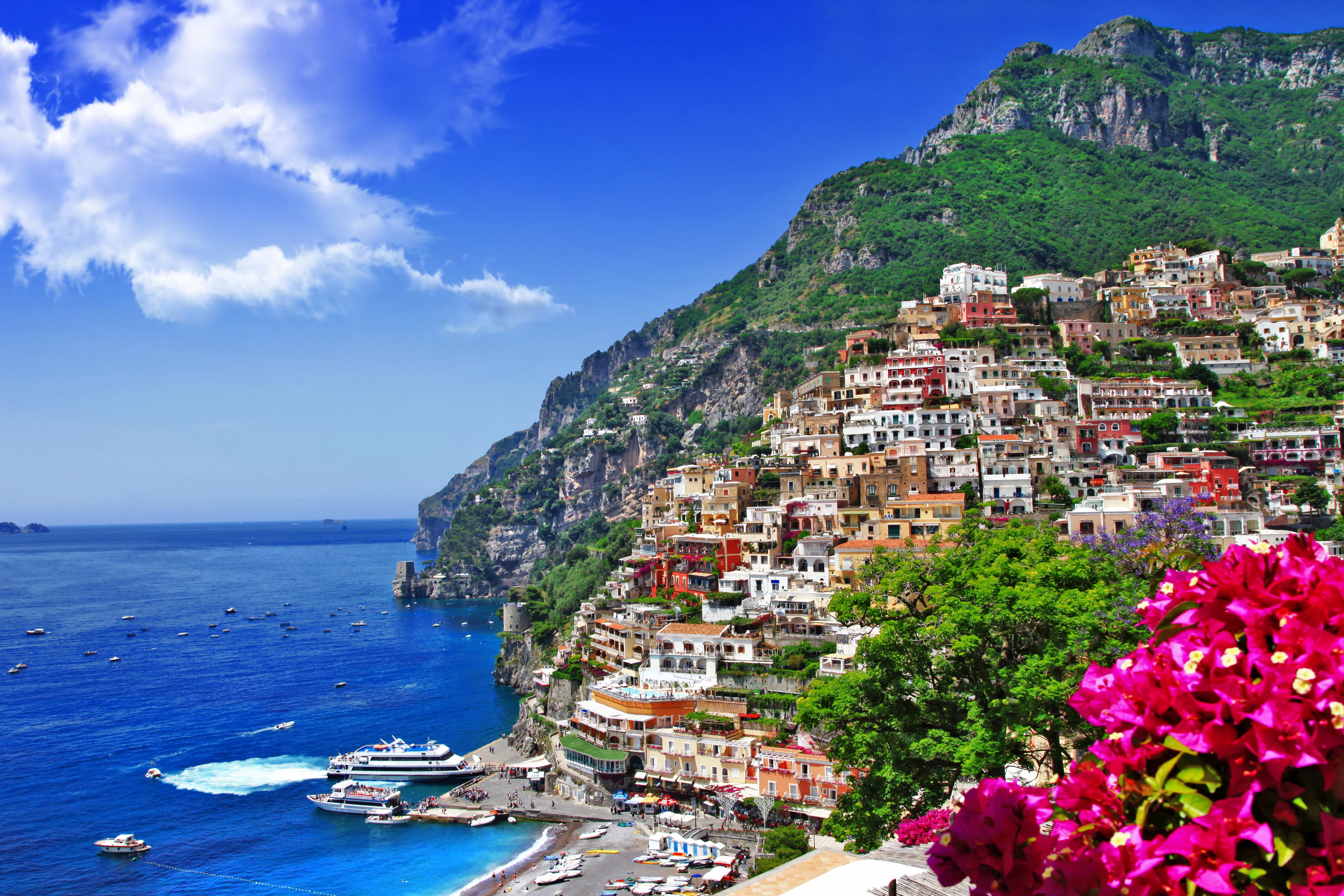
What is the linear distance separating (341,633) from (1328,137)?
184 meters

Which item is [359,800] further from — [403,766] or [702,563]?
[702,563]

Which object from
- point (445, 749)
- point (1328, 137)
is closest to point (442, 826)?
point (445, 749)

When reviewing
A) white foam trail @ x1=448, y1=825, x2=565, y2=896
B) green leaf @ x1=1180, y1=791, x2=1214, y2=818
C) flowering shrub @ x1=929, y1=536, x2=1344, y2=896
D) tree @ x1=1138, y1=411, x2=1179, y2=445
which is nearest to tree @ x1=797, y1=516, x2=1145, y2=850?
flowering shrub @ x1=929, y1=536, x2=1344, y2=896

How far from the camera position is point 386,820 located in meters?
45.6

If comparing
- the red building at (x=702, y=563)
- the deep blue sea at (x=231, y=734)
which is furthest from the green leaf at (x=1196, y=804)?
the red building at (x=702, y=563)

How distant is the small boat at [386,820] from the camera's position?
45344mm

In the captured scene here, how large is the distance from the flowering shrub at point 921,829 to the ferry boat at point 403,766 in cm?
3624

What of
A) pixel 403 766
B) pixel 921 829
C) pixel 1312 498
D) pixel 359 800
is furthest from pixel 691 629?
pixel 1312 498

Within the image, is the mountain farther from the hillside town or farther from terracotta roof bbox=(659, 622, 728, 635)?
terracotta roof bbox=(659, 622, 728, 635)

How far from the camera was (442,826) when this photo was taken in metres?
45.0

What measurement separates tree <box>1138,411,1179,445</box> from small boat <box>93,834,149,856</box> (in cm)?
6166

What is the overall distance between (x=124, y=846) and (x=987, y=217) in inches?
5144

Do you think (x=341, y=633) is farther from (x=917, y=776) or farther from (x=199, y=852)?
(x=917, y=776)

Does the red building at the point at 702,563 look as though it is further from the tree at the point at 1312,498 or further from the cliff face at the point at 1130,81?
the cliff face at the point at 1130,81
